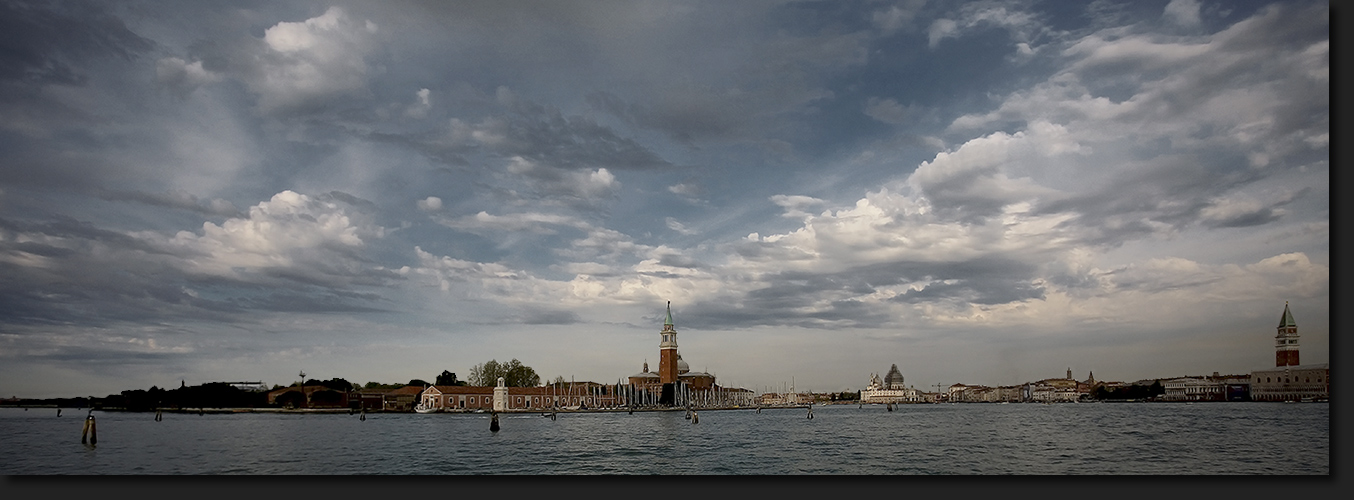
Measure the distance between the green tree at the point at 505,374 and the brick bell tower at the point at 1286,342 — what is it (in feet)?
221

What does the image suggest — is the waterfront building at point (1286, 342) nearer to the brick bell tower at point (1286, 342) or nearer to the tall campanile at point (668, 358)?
the brick bell tower at point (1286, 342)

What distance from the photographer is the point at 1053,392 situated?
98.8 m

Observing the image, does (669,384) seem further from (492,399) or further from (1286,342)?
(1286,342)

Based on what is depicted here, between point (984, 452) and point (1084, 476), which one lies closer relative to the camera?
point (1084, 476)

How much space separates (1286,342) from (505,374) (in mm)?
70688

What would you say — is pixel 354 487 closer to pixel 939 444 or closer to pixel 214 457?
pixel 214 457

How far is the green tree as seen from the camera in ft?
251

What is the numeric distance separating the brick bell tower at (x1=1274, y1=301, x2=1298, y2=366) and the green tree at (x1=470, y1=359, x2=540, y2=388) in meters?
67.5

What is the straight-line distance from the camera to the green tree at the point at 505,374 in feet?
251

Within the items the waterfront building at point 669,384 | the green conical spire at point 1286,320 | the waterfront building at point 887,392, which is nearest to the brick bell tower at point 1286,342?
the green conical spire at point 1286,320

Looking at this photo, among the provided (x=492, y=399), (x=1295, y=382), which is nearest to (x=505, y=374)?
(x=492, y=399)

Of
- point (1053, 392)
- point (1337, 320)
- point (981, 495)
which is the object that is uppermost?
point (1337, 320)

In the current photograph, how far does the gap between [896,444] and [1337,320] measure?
48.0ft

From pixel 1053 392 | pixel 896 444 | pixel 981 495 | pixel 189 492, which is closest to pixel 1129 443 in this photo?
pixel 896 444
